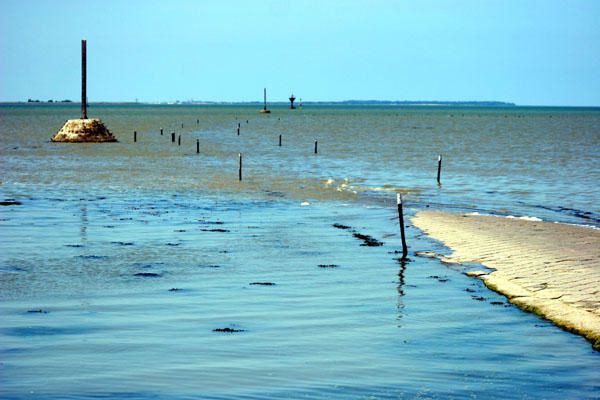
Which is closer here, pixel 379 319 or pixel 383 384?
pixel 383 384

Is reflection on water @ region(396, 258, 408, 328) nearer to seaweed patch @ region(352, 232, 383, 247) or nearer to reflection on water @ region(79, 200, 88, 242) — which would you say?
seaweed patch @ region(352, 232, 383, 247)

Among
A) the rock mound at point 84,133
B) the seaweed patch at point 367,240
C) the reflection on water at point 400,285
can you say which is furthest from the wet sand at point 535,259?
the rock mound at point 84,133

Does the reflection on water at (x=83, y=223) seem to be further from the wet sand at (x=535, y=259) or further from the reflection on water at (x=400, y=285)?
the wet sand at (x=535, y=259)

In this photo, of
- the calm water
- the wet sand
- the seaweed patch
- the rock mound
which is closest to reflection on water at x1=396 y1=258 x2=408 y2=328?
the calm water

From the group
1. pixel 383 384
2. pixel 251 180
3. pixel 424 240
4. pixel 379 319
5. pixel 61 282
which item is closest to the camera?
pixel 383 384

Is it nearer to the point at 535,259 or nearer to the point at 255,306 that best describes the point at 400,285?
the point at 255,306

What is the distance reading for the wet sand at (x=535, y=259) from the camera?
16141 mm

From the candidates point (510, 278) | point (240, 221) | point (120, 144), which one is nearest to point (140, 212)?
point (240, 221)

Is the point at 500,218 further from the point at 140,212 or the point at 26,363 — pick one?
the point at 26,363

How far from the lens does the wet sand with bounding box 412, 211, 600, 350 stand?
16141mm

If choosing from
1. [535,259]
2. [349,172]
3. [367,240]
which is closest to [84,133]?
[349,172]

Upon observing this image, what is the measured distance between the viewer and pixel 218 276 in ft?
64.8

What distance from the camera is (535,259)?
2128cm

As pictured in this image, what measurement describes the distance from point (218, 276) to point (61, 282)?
129 inches
